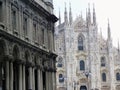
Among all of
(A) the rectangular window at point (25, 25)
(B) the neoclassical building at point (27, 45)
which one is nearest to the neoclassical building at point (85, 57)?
(B) the neoclassical building at point (27, 45)

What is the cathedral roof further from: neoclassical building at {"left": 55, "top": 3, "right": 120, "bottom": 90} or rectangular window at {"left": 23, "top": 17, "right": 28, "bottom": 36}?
rectangular window at {"left": 23, "top": 17, "right": 28, "bottom": 36}

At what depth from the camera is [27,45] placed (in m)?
33.6

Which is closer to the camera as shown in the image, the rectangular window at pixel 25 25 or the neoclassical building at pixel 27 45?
the neoclassical building at pixel 27 45

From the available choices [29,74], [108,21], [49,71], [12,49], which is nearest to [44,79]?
[49,71]

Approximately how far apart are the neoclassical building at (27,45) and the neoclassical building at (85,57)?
158 ft

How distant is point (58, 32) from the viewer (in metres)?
93.2

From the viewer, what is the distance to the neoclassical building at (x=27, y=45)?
29438mm

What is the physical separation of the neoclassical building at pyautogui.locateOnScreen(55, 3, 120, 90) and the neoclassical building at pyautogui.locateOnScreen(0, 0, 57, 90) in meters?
48.1

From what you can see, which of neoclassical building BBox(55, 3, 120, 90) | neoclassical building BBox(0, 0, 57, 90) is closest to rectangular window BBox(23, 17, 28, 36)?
neoclassical building BBox(0, 0, 57, 90)

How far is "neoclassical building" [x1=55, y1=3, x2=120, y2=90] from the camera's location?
292 ft

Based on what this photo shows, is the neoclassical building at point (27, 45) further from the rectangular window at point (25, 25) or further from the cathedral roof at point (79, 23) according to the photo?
the cathedral roof at point (79, 23)

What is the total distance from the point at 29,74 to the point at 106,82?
191 feet

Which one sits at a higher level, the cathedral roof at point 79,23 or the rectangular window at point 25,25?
the cathedral roof at point 79,23

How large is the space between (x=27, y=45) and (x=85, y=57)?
190 feet
